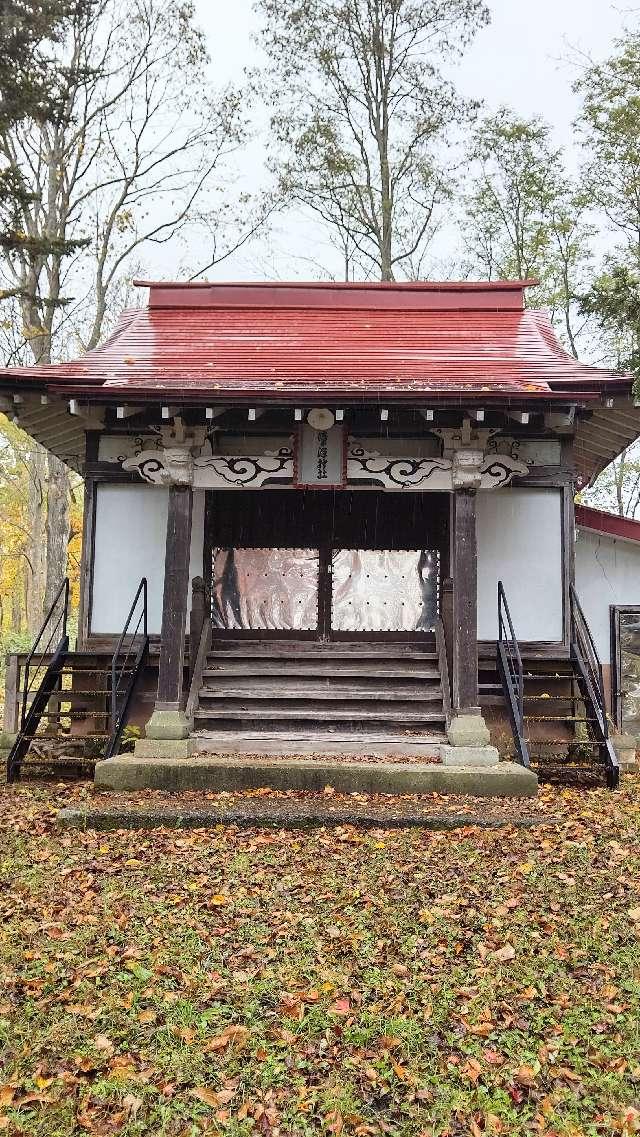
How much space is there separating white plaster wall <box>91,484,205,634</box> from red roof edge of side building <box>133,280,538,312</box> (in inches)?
148

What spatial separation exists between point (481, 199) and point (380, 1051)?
24.8 metres

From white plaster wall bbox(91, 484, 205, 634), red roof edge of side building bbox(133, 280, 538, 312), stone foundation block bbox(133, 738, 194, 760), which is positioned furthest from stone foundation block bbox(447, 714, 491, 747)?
red roof edge of side building bbox(133, 280, 538, 312)

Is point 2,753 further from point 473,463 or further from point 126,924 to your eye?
point 473,463

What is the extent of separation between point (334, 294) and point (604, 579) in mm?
5649

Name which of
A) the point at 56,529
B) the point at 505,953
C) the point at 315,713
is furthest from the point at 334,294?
the point at 505,953

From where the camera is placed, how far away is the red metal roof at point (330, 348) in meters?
8.62

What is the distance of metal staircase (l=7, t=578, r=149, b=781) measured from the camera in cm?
893

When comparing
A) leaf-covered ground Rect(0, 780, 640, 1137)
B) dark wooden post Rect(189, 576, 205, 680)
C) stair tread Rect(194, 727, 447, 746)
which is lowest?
leaf-covered ground Rect(0, 780, 640, 1137)

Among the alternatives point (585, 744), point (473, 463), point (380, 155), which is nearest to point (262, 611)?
point (473, 463)

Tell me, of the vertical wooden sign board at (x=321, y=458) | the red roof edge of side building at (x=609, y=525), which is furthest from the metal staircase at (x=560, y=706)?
the vertical wooden sign board at (x=321, y=458)

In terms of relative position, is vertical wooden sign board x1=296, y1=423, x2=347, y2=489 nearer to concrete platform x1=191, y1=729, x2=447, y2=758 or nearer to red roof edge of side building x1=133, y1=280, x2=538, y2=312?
concrete platform x1=191, y1=729, x2=447, y2=758

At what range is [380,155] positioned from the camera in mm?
21922

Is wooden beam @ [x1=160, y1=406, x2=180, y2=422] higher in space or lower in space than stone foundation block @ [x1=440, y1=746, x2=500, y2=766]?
higher

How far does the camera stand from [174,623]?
880 cm
